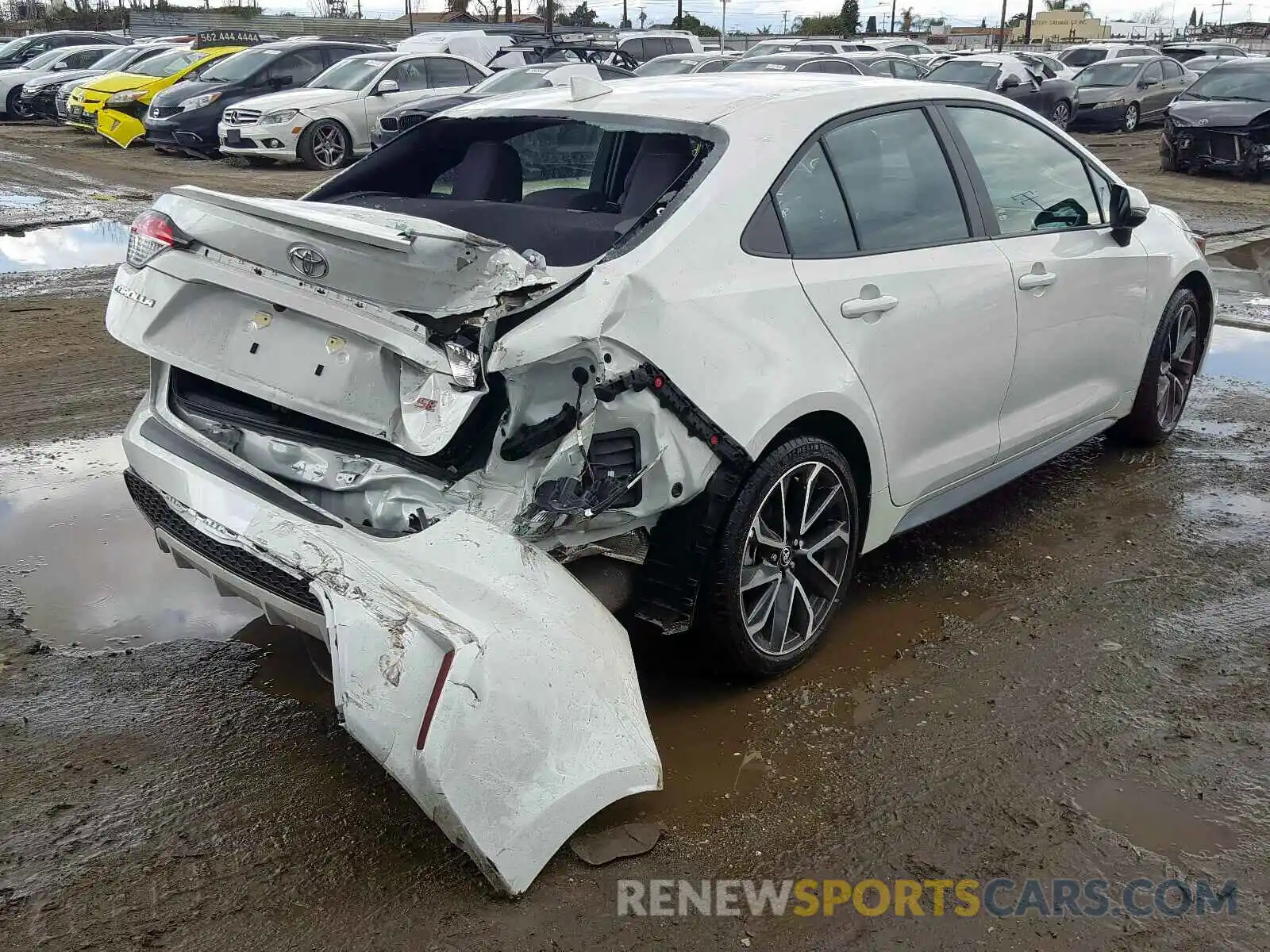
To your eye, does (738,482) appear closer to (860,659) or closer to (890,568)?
(860,659)

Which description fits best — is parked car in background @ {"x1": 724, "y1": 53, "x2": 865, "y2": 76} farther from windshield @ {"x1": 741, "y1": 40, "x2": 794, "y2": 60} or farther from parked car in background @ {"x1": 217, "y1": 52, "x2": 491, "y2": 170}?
parked car in background @ {"x1": 217, "y1": 52, "x2": 491, "y2": 170}

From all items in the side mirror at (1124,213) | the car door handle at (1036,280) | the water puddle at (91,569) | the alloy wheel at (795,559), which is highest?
the side mirror at (1124,213)

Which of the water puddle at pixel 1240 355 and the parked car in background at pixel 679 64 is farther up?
the parked car in background at pixel 679 64

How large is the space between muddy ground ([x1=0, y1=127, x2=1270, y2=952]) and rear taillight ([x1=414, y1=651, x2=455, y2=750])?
17.0 inches

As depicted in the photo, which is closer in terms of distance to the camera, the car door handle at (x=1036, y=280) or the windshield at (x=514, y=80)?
the car door handle at (x=1036, y=280)

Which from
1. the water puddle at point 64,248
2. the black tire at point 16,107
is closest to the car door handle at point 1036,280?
the water puddle at point 64,248

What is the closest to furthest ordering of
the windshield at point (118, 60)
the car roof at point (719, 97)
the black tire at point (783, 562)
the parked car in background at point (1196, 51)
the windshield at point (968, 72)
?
the black tire at point (783, 562) < the car roof at point (719, 97) < the windshield at point (968, 72) < the windshield at point (118, 60) < the parked car in background at point (1196, 51)

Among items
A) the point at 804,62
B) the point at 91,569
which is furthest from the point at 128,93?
the point at 91,569

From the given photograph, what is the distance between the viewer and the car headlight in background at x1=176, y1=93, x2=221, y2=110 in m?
16.7

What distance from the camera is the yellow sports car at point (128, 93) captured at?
1852 centimetres

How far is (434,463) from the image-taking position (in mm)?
2928

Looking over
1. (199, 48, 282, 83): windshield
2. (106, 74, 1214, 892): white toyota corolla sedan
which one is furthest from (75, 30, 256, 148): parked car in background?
(106, 74, 1214, 892): white toyota corolla sedan

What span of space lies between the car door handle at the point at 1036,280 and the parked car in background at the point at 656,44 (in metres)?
18.5

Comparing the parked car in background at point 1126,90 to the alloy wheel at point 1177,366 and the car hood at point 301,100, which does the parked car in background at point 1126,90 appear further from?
the alloy wheel at point 1177,366
